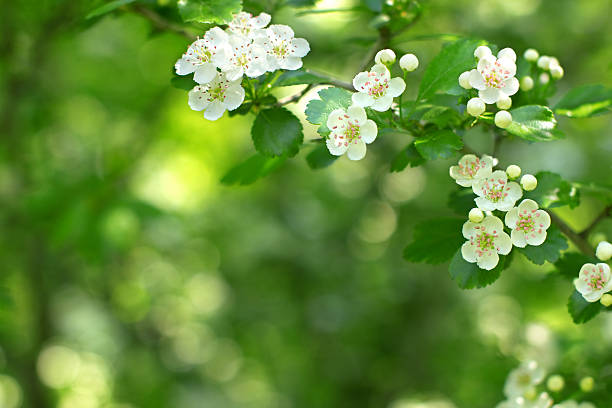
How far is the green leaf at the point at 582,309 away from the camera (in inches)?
43.4

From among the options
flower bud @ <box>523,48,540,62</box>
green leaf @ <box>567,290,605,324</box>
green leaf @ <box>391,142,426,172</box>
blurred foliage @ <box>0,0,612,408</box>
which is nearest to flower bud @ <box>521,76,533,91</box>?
flower bud @ <box>523,48,540,62</box>

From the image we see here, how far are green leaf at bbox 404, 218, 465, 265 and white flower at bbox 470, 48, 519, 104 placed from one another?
250 mm

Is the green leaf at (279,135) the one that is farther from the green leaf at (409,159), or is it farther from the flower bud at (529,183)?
the flower bud at (529,183)

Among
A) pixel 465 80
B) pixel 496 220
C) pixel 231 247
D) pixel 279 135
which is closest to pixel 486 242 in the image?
pixel 496 220

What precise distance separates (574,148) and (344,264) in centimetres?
182

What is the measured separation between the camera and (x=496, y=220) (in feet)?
3.35

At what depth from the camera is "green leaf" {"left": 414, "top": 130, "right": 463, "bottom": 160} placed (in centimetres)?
100

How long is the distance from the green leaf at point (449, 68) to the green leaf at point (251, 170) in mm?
363

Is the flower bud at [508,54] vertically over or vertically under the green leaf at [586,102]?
over

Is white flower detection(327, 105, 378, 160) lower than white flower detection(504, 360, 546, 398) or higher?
higher

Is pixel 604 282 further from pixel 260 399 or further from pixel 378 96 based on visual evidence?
pixel 260 399

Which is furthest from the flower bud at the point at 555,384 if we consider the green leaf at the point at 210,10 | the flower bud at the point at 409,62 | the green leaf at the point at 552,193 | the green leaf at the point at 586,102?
the green leaf at the point at 210,10

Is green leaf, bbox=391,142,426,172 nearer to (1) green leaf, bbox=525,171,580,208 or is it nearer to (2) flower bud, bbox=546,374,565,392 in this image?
(1) green leaf, bbox=525,171,580,208

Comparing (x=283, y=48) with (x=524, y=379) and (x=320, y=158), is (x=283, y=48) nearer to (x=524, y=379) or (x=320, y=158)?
A: (x=320, y=158)
